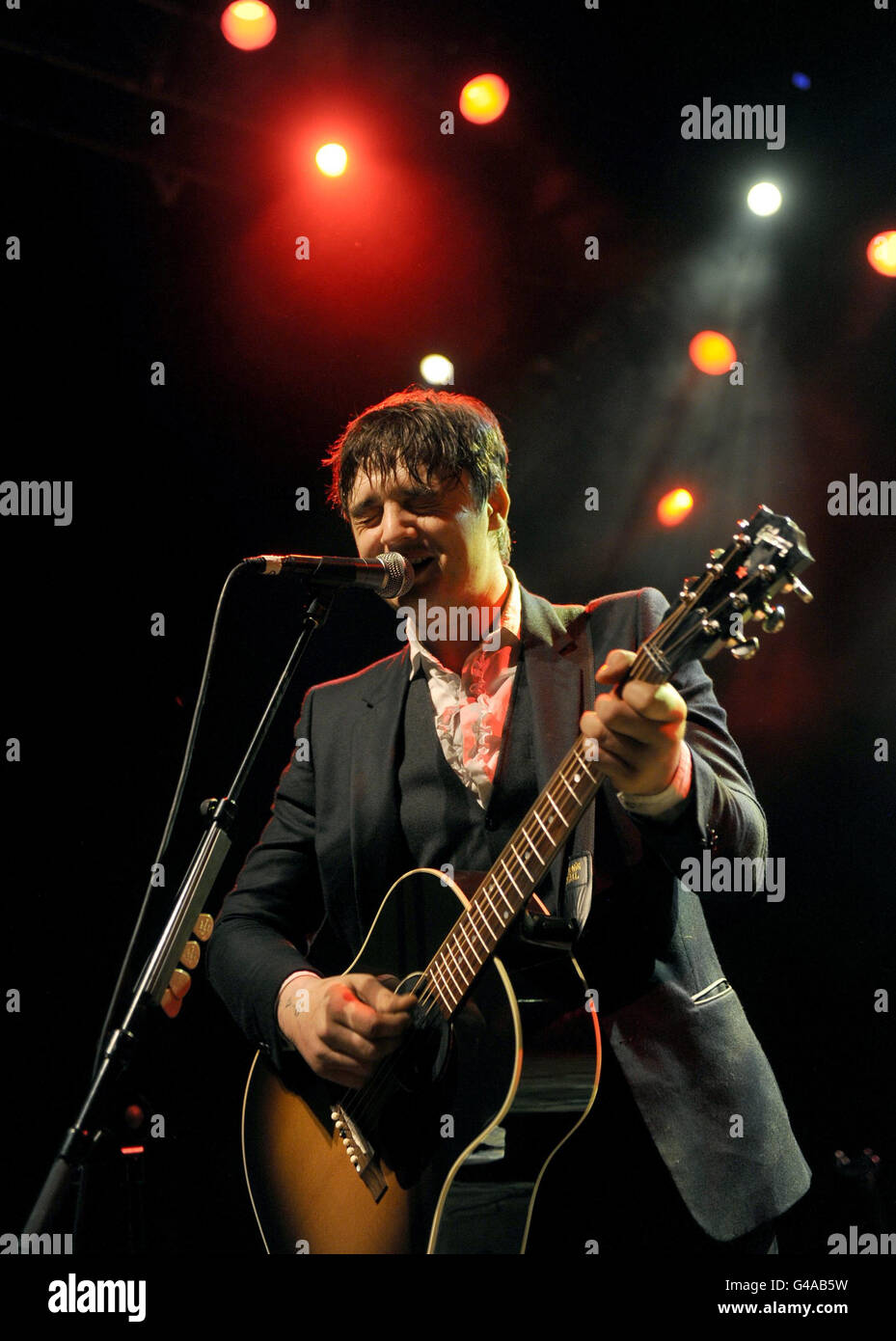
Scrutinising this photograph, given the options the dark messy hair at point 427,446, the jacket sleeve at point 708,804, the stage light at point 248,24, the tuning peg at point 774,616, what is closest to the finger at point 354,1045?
the jacket sleeve at point 708,804

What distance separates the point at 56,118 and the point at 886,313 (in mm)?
2924

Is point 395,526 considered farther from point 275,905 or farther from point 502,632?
point 275,905

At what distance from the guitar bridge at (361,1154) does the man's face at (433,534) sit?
1.17 m

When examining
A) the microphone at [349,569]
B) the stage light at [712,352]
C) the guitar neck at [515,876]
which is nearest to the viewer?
the guitar neck at [515,876]

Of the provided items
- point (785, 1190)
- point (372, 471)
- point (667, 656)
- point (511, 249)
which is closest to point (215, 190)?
point (511, 249)

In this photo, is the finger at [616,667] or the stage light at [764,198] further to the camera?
the stage light at [764,198]

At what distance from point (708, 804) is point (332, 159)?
2830 millimetres

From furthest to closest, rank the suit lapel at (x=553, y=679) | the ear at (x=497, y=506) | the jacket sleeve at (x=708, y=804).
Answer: the ear at (x=497, y=506) < the suit lapel at (x=553, y=679) < the jacket sleeve at (x=708, y=804)

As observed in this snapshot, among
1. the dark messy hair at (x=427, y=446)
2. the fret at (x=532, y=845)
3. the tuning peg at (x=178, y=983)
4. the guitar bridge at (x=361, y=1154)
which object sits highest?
the dark messy hair at (x=427, y=446)

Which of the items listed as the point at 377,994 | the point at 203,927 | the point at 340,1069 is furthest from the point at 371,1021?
the point at 203,927

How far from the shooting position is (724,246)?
3.51m

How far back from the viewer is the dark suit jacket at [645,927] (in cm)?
179

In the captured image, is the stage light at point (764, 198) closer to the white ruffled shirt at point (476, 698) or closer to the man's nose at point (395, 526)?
the white ruffled shirt at point (476, 698)

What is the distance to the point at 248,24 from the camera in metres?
3.26
